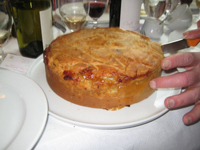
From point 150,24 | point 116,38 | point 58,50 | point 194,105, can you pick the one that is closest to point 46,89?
point 58,50

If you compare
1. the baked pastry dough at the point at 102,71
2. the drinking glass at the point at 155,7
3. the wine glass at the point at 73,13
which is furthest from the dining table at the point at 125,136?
the drinking glass at the point at 155,7

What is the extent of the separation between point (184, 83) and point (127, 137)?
0.34m

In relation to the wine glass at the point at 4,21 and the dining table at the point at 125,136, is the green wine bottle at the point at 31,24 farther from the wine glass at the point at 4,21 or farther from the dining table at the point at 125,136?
the dining table at the point at 125,136

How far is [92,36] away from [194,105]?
608mm

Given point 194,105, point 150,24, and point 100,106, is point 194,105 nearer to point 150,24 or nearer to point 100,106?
point 100,106

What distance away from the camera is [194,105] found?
2.80 ft

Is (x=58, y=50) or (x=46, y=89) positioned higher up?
(x=58, y=50)

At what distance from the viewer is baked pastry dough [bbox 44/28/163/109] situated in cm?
71

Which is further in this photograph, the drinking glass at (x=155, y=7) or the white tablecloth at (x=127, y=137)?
the drinking glass at (x=155, y=7)

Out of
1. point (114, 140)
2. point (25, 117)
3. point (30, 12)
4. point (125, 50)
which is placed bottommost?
point (114, 140)

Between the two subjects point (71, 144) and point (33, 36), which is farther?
point (33, 36)

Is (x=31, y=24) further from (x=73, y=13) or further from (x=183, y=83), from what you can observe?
(x=183, y=83)

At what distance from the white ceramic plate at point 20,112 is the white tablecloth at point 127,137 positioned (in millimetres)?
124

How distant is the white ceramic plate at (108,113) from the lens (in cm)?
66
